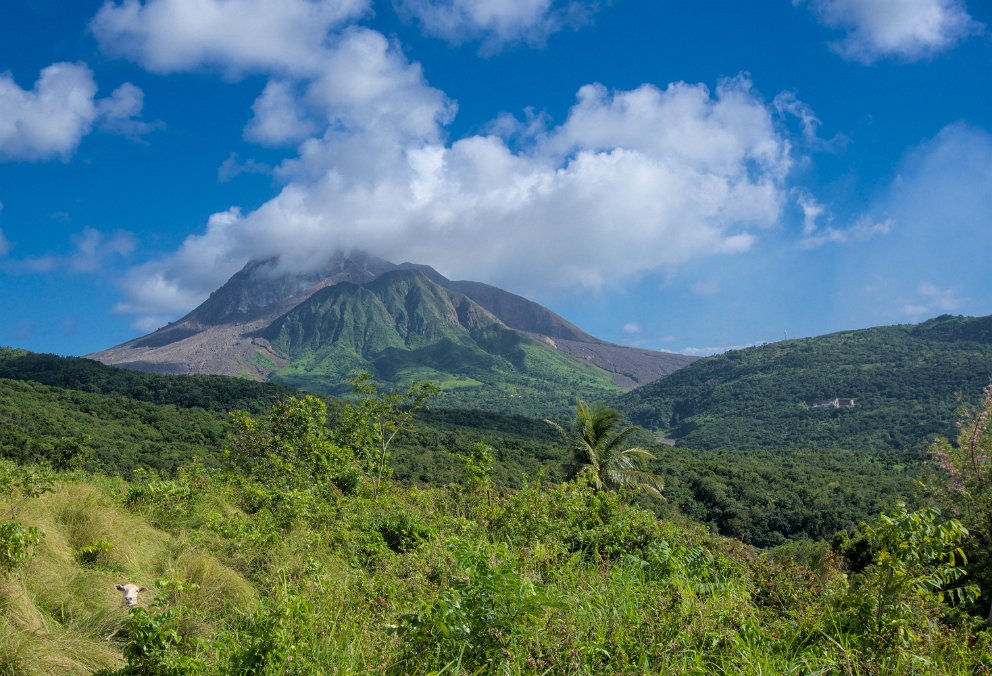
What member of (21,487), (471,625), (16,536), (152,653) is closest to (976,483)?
(471,625)

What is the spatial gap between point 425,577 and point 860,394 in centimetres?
18007

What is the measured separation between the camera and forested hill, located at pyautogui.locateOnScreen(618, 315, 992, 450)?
5002 inches

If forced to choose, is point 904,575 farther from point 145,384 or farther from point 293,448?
point 145,384

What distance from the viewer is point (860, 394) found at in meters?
153

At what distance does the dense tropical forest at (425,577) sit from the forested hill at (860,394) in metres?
128

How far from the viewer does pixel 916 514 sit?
11.1ft

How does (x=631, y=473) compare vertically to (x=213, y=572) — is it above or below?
below

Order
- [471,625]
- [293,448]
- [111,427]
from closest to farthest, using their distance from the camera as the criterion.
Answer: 1. [471,625]
2. [293,448]
3. [111,427]

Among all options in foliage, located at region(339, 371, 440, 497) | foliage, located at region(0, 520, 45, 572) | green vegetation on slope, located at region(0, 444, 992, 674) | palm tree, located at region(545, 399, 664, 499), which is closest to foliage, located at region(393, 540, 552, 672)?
green vegetation on slope, located at region(0, 444, 992, 674)

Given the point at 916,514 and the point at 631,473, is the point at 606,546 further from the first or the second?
the point at 631,473

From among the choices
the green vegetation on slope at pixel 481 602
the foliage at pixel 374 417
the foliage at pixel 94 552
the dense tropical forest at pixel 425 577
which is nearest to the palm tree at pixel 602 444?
the foliage at pixel 374 417

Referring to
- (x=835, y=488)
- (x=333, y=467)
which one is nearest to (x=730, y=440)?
(x=835, y=488)

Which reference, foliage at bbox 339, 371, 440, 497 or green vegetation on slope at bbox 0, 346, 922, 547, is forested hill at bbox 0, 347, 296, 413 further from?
foliage at bbox 339, 371, 440, 497

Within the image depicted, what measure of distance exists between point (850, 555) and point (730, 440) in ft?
489
